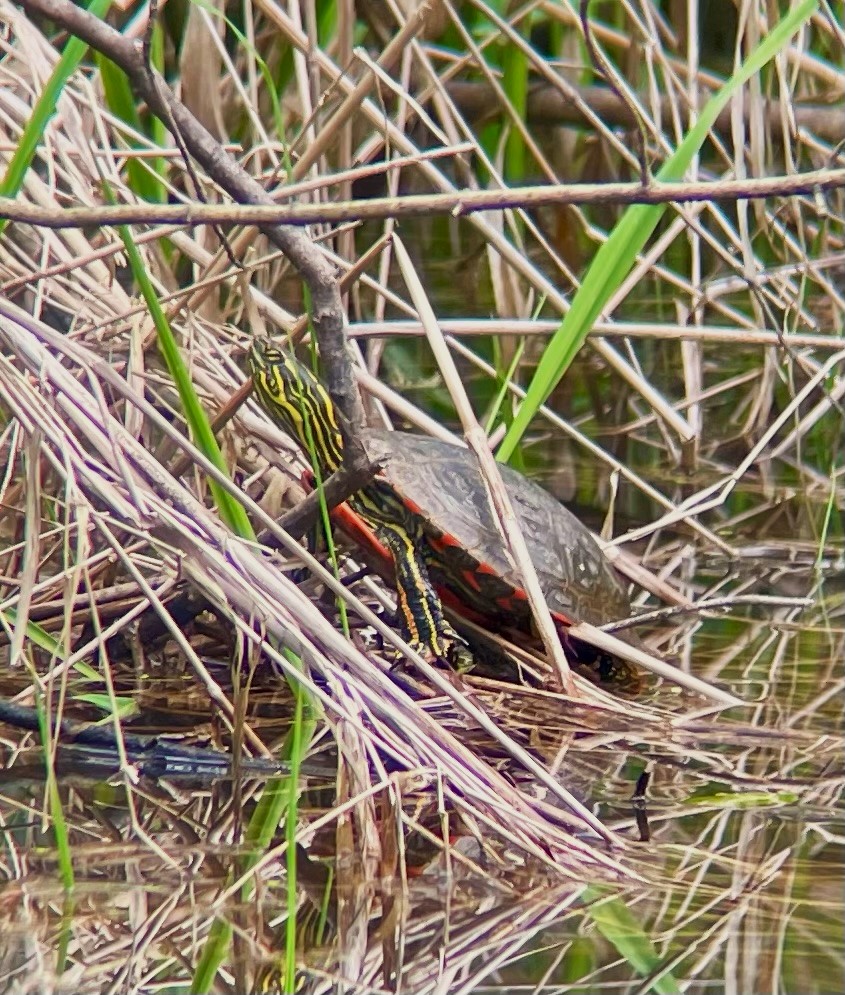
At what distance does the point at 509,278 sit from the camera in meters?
3.35

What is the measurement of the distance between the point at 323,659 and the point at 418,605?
44cm

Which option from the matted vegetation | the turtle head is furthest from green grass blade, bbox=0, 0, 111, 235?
the turtle head

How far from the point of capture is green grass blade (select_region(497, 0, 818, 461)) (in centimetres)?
170

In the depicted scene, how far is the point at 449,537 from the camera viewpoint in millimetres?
1978

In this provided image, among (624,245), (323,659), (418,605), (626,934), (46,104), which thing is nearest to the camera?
(626,934)

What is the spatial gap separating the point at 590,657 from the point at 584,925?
0.81 metres

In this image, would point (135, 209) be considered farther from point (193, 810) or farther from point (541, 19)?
point (541, 19)

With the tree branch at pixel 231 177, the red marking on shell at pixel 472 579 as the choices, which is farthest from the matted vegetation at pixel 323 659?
the red marking on shell at pixel 472 579

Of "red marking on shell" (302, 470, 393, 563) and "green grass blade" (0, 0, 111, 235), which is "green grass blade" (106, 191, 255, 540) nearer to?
"green grass blade" (0, 0, 111, 235)

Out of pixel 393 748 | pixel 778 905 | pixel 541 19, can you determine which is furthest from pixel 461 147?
pixel 541 19

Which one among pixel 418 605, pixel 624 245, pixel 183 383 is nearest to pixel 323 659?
pixel 183 383

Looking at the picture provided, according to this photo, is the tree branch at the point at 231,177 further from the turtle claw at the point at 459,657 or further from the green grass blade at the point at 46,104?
the turtle claw at the point at 459,657

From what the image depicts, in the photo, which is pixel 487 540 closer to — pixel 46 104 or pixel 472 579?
pixel 472 579

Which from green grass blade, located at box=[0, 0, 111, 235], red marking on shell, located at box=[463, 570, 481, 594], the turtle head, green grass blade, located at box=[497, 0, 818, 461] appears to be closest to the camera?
green grass blade, located at box=[0, 0, 111, 235]
